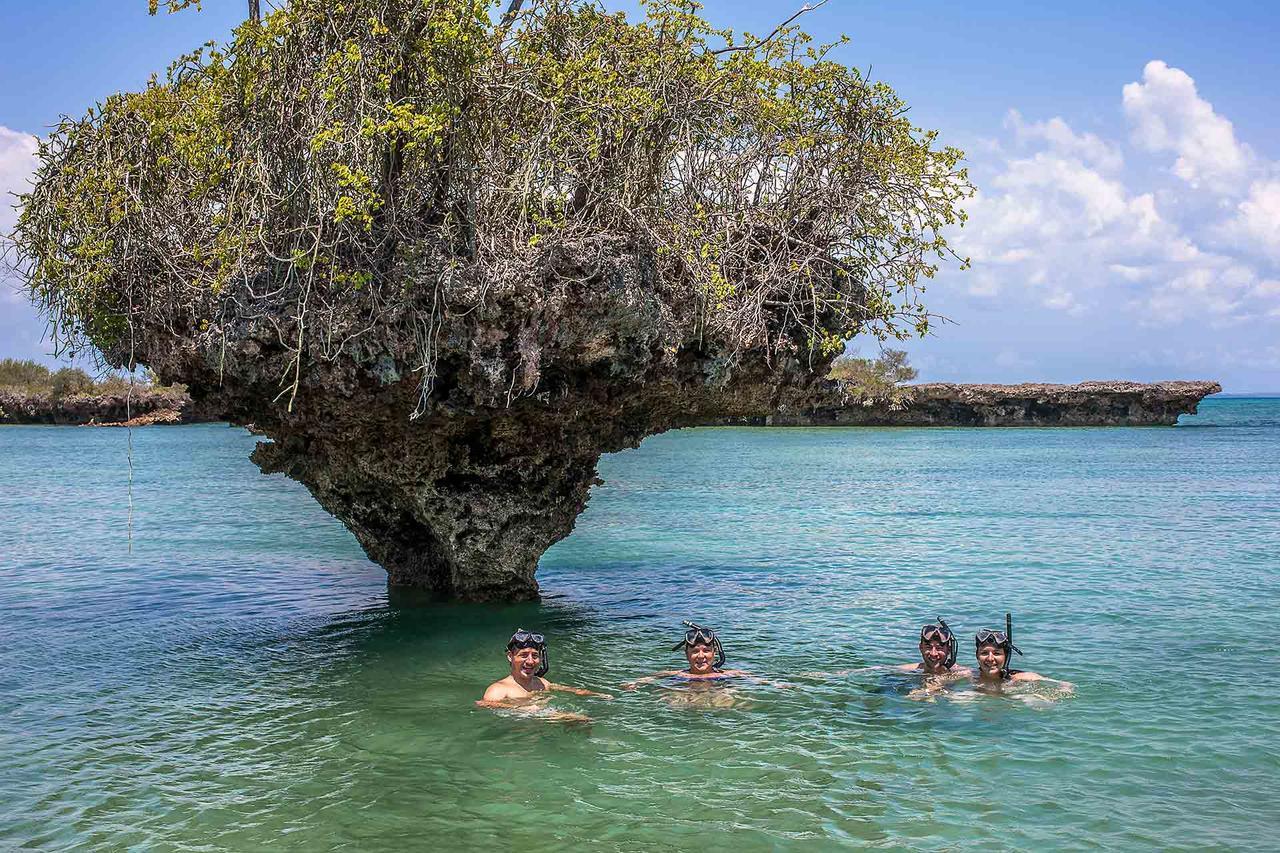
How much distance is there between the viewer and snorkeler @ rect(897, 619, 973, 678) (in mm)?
10719

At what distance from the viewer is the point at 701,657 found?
11.0 m

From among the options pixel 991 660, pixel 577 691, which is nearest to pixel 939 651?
pixel 991 660

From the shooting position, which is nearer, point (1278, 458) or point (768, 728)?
point (768, 728)

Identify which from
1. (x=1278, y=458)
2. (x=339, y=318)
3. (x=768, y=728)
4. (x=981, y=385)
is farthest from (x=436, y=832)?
(x=981, y=385)

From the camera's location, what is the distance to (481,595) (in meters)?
14.6

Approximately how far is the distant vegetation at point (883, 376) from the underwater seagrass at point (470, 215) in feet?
226

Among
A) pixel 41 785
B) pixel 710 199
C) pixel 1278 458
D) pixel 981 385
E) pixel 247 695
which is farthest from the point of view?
pixel 981 385

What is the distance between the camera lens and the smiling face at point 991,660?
34.7 feet

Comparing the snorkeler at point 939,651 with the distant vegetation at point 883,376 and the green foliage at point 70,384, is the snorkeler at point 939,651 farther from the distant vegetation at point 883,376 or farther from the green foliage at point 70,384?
the green foliage at point 70,384

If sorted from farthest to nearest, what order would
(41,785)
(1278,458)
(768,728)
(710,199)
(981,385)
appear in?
(981,385), (1278,458), (710,199), (768,728), (41,785)

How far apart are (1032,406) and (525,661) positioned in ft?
269

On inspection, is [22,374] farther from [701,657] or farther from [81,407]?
[701,657]

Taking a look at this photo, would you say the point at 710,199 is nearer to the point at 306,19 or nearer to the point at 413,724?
the point at 306,19

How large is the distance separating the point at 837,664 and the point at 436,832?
19.4 ft
